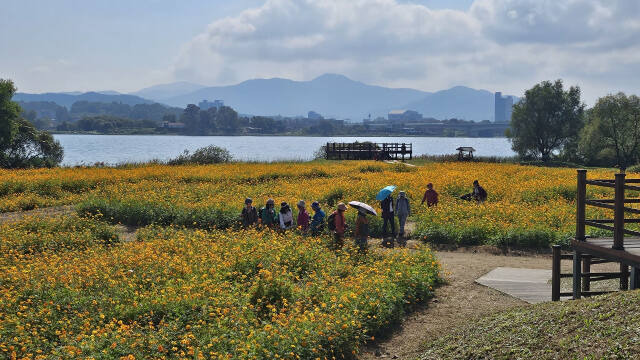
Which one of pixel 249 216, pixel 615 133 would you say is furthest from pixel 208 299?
pixel 615 133

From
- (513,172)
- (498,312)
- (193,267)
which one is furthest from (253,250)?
(513,172)

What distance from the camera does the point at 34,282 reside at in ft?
37.1

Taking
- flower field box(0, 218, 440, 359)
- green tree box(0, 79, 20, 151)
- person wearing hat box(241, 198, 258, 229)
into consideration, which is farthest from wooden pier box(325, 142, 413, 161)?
flower field box(0, 218, 440, 359)

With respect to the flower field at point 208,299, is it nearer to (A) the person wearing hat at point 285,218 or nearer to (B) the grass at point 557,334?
(A) the person wearing hat at point 285,218

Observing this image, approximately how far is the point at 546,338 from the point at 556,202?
1596 centimetres

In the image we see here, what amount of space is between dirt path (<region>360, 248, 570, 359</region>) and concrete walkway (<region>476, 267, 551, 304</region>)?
0.80ft

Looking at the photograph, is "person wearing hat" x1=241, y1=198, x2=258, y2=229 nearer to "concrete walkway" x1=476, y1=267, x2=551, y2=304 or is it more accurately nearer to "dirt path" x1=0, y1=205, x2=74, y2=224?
"concrete walkway" x1=476, y1=267, x2=551, y2=304

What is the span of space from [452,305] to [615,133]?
61809 millimetres

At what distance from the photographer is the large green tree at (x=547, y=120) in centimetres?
7838

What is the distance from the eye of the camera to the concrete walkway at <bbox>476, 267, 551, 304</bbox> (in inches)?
478

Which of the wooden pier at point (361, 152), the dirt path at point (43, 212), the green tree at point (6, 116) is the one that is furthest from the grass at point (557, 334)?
the green tree at point (6, 116)

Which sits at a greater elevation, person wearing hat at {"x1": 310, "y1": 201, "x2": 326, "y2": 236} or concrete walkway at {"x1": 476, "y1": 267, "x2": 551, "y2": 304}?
person wearing hat at {"x1": 310, "y1": 201, "x2": 326, "y2": 236}

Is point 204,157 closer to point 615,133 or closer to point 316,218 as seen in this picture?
point 316,218

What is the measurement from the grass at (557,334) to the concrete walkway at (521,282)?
260cm
